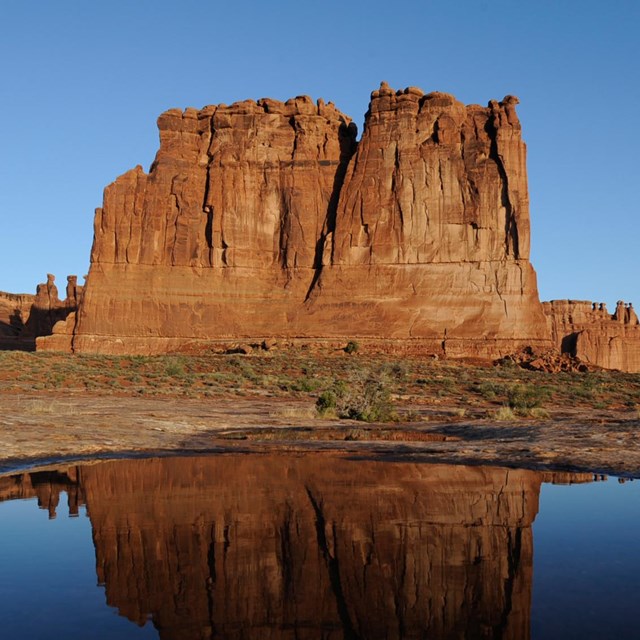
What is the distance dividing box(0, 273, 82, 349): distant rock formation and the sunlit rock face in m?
96.1

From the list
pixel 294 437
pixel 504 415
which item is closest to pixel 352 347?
pixel 504 415

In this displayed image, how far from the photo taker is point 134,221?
68.1 meters

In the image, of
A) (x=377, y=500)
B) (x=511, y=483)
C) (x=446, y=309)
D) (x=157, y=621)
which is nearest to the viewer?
(x=157, y=621)

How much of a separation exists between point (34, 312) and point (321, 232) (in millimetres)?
60362

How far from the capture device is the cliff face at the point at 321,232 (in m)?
60.7

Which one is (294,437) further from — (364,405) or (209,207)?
(209,207)

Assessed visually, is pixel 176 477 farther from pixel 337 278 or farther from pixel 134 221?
pixel 134 221

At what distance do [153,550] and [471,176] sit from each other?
59970mm

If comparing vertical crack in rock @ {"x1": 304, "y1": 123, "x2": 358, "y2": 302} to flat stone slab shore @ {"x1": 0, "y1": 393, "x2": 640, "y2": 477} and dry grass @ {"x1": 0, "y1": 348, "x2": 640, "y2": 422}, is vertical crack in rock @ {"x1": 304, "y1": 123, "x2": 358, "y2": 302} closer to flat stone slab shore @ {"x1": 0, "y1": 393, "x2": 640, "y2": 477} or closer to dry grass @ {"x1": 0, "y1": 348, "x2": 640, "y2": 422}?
dry grass @ {"x1": 0, "y1": 348, "x2": 640, "y2": 422}

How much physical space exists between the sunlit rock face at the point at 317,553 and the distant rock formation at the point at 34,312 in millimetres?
96051

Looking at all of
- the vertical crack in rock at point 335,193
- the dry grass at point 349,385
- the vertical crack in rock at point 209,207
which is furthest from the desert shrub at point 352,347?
the vertical crack in rock at point 209,207

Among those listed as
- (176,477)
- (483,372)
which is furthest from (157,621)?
(483,372)

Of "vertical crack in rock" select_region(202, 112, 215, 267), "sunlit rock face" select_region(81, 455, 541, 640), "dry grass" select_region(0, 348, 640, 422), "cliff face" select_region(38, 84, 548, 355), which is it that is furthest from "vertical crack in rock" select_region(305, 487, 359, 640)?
"vertical crack in rock" select_region(202, 112, 215, 267)

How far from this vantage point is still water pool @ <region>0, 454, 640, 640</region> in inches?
170
